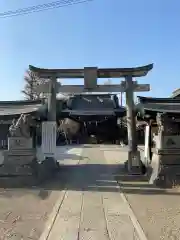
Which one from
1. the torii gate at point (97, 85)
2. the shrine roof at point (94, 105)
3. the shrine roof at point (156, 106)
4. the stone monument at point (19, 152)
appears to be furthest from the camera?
the shrine roof at point (94, 105)

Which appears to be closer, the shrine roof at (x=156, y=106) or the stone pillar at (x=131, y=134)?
the shrine roof at (x=156, y=106)

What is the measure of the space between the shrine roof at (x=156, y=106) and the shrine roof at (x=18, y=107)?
4360mm

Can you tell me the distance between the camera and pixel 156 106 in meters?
15.1

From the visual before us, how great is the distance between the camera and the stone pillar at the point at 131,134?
15055 millimetres

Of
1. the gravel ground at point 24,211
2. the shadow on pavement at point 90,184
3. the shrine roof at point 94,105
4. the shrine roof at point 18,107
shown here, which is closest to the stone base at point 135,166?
the shadow on pavement at point 90,184

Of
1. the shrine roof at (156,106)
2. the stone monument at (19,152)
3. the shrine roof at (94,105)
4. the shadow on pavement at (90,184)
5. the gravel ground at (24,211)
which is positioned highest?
the shrine roof at (94,105)

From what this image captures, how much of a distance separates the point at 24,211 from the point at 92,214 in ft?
5.68

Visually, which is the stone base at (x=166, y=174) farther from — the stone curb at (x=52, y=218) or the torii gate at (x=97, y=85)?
the stone curb at (x=52, y=218)

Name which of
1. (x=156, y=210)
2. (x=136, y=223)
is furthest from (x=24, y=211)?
(x=156, y=210)

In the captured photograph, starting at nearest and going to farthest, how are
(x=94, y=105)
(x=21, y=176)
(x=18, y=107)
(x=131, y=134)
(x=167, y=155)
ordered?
(x=167, y=155) → (x=21, y=176) → (x=131, y=134) → (x=18, y=107) → (x=94, y=105)

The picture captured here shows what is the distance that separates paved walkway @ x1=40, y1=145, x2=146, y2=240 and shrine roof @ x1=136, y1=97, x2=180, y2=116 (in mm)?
3104

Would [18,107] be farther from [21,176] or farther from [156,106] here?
[156,106]

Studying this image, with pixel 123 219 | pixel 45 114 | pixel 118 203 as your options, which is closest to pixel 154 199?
pixel 118 203

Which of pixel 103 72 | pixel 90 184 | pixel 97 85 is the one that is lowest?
pixel 90 184
